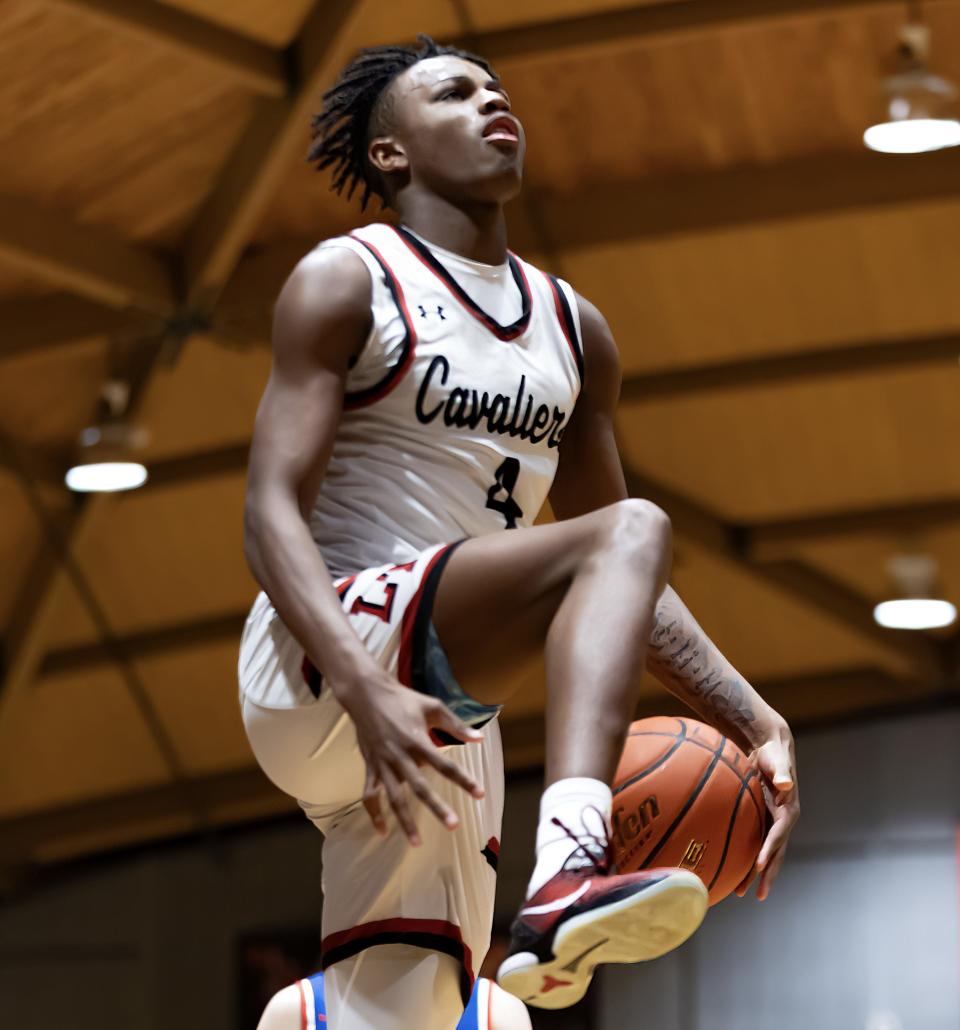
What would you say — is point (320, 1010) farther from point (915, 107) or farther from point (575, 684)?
point (915, 107)

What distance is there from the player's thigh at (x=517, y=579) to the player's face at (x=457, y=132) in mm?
823

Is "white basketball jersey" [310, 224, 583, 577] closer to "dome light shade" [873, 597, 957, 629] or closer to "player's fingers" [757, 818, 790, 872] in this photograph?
"player's fingers" [757, 818, 790, 872]

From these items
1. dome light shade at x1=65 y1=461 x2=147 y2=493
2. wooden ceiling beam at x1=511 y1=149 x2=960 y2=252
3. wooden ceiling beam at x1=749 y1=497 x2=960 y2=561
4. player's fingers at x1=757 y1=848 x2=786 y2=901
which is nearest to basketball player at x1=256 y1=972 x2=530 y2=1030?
player's fingers at x1=757 y1=848 x2=786 y2=901

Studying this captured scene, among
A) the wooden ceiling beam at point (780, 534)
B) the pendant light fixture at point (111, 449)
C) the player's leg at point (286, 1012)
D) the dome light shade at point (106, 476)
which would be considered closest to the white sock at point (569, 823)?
the player's leg at point (286, 1012)

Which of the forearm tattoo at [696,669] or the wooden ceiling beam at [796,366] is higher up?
the wooden ceiling beam at [796,366]

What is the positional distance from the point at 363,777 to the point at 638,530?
0.75 meters

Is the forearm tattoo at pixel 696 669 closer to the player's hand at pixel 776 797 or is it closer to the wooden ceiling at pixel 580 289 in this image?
the player's hand at pixel 776 797

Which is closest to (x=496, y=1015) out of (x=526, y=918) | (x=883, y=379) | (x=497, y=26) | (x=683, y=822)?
(x=683, y=822)

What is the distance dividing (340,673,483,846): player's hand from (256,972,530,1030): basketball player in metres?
1.44

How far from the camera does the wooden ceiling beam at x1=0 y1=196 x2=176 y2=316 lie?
10727 millimetres

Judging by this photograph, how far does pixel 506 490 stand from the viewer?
3887 millimetres

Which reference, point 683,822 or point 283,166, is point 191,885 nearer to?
point 283,166

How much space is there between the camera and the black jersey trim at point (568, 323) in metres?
4.07

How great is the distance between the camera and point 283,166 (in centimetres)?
1077
